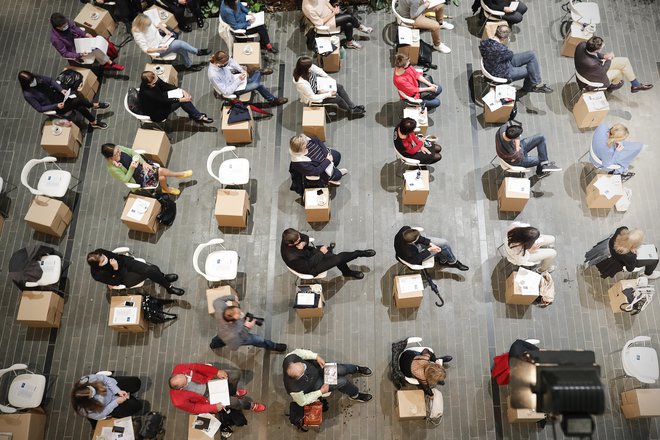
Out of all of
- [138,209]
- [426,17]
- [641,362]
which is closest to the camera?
[641,362]

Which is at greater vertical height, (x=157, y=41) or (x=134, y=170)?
(x=157, y=41)

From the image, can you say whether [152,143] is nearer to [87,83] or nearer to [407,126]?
[87,83]

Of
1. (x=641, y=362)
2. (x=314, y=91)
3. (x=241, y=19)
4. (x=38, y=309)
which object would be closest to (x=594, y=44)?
(x=314, y=91)

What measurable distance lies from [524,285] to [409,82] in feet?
10.9

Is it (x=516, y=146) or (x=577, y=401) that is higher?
(x=516, y=146)

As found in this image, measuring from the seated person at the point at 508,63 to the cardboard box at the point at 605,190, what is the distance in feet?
6.05

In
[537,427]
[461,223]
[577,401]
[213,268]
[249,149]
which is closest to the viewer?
[577,401]

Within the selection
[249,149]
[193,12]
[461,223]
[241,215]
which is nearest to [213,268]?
[241,215]

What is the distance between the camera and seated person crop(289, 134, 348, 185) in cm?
689

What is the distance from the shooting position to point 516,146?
7215 millimetres

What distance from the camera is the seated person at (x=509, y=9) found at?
28.5 ft

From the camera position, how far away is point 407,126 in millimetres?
7031

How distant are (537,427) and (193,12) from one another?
8.35m

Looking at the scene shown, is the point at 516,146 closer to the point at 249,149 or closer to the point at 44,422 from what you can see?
the point at 249,149
